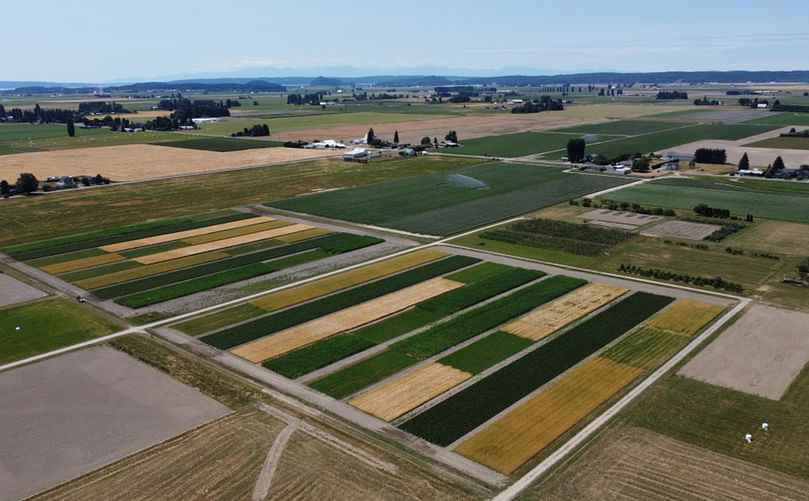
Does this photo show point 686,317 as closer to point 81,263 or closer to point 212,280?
point 212,280

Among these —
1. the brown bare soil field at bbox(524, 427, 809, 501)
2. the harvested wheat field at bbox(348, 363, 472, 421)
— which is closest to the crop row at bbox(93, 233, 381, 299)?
the harvested wheat field at bbox(348, 363, 472, 421)

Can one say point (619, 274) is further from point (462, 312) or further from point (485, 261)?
point (462, 312)

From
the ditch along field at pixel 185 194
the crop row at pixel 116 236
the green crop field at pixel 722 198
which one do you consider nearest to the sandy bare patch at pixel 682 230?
the green crop field at pixel 722 198

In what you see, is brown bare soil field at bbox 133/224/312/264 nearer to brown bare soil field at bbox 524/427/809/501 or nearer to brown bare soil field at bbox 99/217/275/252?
brown bare soil field at bbox 99/217/275/252

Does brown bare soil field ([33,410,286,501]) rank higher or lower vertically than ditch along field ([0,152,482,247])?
lower

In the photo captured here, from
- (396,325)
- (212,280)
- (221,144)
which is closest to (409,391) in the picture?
(396,325)

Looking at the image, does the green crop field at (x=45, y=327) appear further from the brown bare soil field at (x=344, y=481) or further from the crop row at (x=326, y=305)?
the brown bare soil field at (x=344, y=481)

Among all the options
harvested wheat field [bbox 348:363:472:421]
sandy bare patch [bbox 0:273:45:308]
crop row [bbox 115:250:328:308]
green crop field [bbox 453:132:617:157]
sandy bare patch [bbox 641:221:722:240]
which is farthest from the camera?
green crop field [bbox 453:132:617:157]
